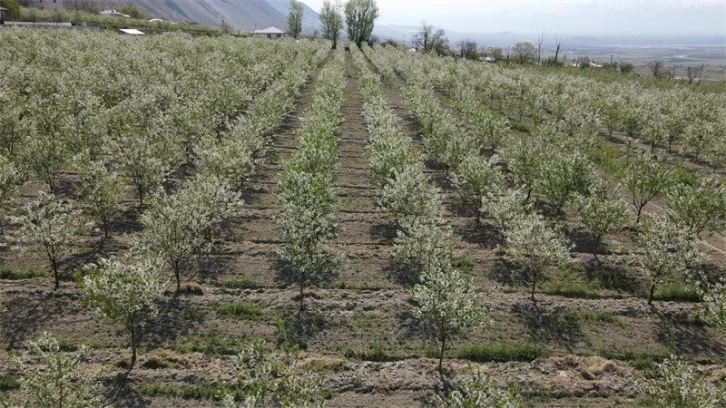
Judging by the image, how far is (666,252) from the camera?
77.3 feet

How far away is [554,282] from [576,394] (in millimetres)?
8628

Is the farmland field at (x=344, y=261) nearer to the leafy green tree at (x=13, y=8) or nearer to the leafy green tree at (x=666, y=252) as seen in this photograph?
the leafy green tree at (x=666, y=252)

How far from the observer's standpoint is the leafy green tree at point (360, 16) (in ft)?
528

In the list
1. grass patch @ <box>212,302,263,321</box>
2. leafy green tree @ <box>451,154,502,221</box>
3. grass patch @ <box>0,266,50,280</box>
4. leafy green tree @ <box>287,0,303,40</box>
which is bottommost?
grass patch @ <box>212,302,263,321</box>

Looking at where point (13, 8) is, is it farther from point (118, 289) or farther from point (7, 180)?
point (118, 289)

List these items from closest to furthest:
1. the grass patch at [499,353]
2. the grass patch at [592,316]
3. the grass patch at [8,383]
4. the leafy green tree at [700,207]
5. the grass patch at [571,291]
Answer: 1. the grass patch at [8,383]
2. the grass patch at [499,353]
3. the grass patch at [592,316]
4. the grass patch at [571,291]
5. the leafy green tree at [700,207]

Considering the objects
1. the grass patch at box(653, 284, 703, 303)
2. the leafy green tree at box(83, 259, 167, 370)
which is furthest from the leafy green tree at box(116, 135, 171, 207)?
the grass patch at box(653, 284, 703, 303)

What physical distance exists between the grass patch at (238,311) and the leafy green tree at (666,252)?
18379 millimetres

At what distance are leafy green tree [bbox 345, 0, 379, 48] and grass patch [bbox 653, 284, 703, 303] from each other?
149 meters

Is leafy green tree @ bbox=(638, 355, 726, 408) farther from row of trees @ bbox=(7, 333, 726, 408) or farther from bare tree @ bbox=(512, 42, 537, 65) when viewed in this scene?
bare tree @ bbox=(512, 42, 537, 65)

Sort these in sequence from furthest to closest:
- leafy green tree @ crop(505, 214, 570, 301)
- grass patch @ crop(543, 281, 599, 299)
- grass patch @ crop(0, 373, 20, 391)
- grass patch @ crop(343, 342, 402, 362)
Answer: grass patch @ crop(543, 281, 599, 299)
leafy green tree @ crop(505, 214, 570, 301)
grass patch @ crop(343, 342, 402, 362)
grass patch @ crop(0, 373, 20, 391)

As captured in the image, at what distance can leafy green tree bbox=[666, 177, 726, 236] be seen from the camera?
94.5ft

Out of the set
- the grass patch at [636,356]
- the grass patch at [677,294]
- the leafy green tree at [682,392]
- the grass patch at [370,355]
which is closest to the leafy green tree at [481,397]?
the leafy green tree at [682,392]

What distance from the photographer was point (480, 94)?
8081 centimetres
